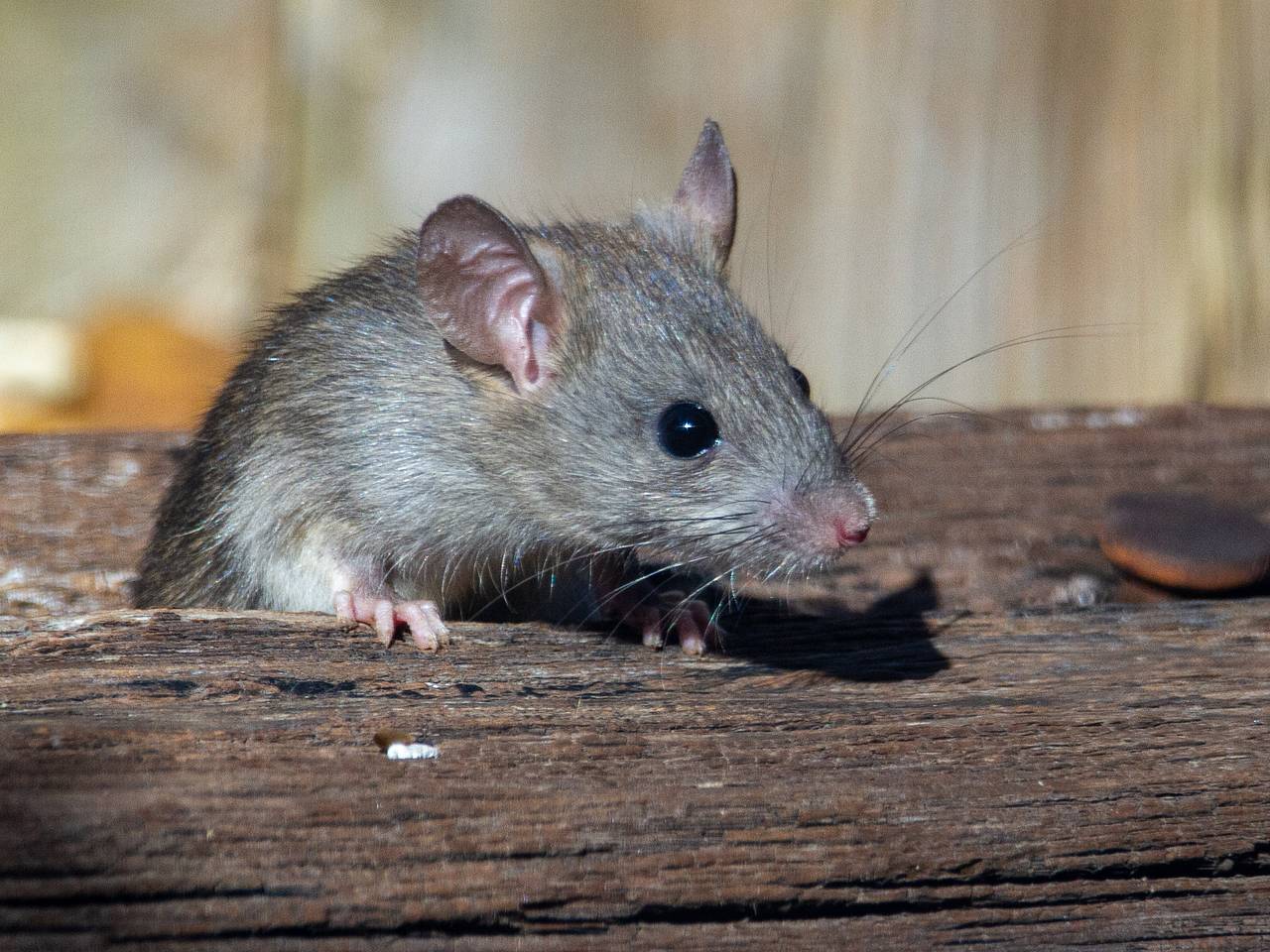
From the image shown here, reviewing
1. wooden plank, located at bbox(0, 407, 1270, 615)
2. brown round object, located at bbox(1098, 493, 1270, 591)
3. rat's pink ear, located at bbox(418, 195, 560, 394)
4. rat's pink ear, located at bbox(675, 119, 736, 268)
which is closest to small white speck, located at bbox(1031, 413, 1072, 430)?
wooden plank, located at bbox(0, 407, 1270, 615)

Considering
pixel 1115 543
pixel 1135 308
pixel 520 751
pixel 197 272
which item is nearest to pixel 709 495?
pixel 520 751

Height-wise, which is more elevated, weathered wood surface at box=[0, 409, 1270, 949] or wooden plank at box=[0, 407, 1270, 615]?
wooden plank at box=[0, 407, 1270, 615]

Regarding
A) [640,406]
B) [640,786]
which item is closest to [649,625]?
[640,406]

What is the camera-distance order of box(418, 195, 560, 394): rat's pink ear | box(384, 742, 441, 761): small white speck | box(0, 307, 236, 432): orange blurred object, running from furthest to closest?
box(0, 307, 236, 432): orange blurred object, box(418, 195, 560, 394): rat's pink ear, box(384, 742, 441, 761): small white speck

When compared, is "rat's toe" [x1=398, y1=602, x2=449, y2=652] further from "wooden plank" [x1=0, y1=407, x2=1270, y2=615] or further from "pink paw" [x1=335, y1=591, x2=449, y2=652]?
"wooden plank" [x1=0, y1=407, x2=1270, y2=615]

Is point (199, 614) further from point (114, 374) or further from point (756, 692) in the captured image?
point (114, 374)

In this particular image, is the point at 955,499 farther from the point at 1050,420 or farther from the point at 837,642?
the point at 837,642

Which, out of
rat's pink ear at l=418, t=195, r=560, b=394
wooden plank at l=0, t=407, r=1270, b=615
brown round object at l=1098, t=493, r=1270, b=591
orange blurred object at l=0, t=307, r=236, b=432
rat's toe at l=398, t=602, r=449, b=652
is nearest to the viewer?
rat's toe at l=398, t=602, r=449, b=652
